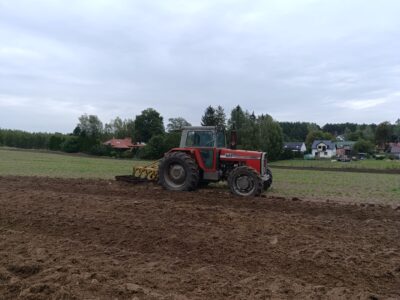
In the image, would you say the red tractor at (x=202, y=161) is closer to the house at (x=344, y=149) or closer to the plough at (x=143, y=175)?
the plough at (x=143, y=175)

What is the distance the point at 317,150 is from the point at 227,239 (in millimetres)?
101442

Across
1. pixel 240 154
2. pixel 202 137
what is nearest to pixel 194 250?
pixel 240 154

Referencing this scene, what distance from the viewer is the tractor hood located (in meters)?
13.4

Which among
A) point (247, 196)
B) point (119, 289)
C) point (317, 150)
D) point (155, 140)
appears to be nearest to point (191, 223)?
point (119, 289)

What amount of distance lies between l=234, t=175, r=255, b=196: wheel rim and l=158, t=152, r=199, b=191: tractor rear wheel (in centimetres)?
145

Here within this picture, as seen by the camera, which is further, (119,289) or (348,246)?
(348,246)

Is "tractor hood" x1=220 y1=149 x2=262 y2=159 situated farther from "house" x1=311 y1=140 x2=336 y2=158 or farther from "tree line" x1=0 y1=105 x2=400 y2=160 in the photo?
"house" x1=311 y1=140 x2=336 y2=158

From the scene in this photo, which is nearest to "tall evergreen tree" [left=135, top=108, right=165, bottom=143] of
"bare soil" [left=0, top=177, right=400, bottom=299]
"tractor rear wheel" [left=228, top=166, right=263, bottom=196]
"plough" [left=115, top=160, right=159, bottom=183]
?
"plough" [left=115, top=160, right=159, bottom=183]

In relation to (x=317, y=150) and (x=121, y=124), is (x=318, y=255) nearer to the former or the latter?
(x=317, y=150)

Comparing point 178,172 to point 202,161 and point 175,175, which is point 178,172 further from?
point 202,161

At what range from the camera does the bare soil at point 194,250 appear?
4844 millimetres

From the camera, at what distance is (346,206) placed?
10633 millimetres

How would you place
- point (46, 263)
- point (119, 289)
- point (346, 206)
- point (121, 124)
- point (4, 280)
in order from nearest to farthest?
point (119, 289) < point (4, 280) < point (46, 263) < point (346, 206) < point (121, 124)

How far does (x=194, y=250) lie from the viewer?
631cm
